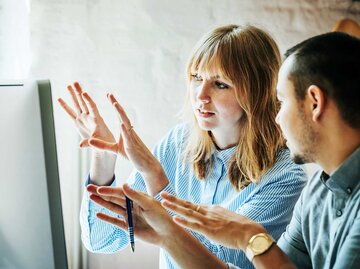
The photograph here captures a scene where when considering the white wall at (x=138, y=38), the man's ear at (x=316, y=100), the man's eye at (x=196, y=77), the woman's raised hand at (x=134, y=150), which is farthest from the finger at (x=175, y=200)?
the white wall at (x=138, y=38)

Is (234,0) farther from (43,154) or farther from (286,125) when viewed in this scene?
(43,154)

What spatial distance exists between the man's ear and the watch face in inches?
11.4

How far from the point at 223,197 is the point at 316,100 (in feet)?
1.83

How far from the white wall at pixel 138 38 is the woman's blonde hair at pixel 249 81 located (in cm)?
50

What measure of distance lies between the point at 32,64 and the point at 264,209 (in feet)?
3.64

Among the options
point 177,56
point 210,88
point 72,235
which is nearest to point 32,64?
point 177,56

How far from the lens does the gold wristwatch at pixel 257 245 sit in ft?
3.83

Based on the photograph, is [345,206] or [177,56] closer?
[345,206]

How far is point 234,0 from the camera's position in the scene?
6.72 ft

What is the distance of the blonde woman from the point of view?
4.75ft

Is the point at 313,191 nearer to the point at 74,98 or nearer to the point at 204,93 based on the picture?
the point at 204,93

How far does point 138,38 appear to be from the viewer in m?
2.06

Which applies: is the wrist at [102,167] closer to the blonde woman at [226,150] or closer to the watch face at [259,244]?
the blonde woman at [226,150]

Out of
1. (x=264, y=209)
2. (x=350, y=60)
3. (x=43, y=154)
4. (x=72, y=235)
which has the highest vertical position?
(x=350, y=60)
